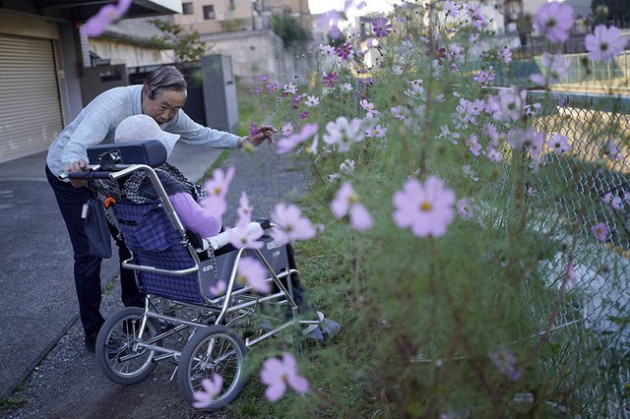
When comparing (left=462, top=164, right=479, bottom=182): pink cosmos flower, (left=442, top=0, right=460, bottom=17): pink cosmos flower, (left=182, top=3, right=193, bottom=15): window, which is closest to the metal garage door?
(left=442, top=0, right=460, bottom=17): pink cosmos flower

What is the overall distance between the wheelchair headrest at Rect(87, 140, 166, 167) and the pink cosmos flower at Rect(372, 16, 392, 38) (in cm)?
203

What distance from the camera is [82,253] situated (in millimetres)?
3949

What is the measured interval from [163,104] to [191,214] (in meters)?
0.73

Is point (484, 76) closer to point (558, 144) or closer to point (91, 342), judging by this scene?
point (558, 144)

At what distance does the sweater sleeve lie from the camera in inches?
131

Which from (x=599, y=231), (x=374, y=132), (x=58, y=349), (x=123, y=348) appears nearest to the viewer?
(x=599, y=231)

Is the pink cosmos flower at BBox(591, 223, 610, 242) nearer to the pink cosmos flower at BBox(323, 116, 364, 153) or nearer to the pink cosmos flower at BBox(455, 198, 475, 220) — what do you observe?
the pink cosmos flower at BBox(455, 198, 475, 220)

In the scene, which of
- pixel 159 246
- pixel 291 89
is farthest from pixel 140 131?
pixel 291 89

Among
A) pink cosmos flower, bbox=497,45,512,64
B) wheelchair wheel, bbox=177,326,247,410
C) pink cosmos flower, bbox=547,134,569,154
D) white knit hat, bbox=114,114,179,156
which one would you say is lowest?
wheelchair wheel, bbox=177,326,247,410

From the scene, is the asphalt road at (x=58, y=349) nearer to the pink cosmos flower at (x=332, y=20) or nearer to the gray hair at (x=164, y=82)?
the pink cosmos flower at (x=332, y=20)

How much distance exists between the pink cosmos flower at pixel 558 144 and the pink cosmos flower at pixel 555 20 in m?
1.02

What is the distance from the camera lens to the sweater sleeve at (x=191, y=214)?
3.34m

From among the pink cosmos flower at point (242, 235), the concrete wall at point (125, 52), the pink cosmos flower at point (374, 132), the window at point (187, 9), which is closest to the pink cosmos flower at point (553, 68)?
the pink cosmos flower at point (242, 235)

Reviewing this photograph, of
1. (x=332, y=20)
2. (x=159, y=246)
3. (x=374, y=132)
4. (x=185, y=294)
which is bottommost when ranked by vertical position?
(x=185, y=294)
